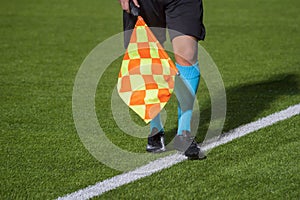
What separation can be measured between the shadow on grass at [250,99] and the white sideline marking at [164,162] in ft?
0.37

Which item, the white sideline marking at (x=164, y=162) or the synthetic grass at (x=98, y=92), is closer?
the white sideline marking at (x=164, y=162)

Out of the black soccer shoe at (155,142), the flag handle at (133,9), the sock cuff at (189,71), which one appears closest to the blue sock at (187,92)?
the sock cuff at (189,71)

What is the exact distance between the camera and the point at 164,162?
4.41 metres

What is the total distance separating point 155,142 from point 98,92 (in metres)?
1.94

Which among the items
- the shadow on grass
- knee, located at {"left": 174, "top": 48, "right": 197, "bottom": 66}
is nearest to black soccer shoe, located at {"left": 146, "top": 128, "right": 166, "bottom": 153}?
the shadow on grass

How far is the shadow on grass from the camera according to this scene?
5.34 m

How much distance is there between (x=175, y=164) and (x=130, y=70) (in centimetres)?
62

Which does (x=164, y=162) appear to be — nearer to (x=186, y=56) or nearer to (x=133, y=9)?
(x=186, y=56)

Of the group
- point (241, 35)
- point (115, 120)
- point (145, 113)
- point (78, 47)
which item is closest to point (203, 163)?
point (145, 113)

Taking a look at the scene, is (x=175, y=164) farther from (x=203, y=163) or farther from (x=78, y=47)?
(x=78, y=47)

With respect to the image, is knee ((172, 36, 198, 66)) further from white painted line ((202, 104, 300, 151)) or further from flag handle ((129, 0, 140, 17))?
white painted line ((202, 104, 300, 151))

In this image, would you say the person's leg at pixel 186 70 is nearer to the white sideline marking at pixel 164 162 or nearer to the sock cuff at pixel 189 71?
the sock cuff at pixel 189 71

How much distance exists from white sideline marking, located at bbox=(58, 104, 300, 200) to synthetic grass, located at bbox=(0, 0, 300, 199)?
3.0 inches

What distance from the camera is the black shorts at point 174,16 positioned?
177 inches
